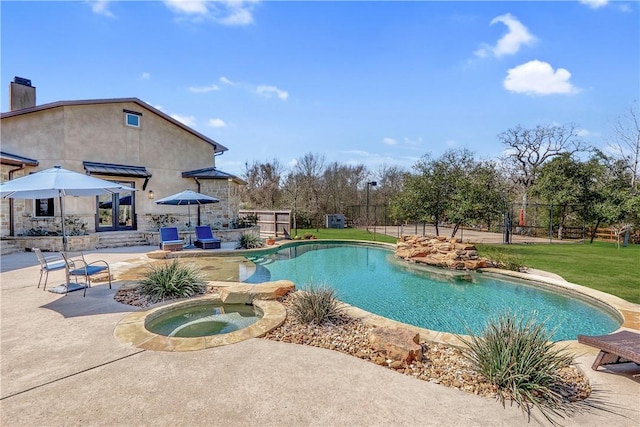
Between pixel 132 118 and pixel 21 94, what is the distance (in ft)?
15.8

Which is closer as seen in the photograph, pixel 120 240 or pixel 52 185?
pixel 52 185

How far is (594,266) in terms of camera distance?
11.1 m

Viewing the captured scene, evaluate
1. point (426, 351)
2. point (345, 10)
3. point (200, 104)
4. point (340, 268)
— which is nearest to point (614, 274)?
point (340, 268)

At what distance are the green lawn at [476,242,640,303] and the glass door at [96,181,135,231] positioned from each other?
17754 millimetres

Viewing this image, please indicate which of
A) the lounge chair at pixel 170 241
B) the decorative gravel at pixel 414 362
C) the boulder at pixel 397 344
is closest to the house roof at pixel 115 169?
the lounge chair at pixel 170 241

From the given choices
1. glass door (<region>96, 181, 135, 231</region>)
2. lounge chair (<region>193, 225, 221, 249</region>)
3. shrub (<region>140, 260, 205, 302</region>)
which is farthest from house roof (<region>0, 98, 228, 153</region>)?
shrub (<region>140, 260, 205, 302</region>)

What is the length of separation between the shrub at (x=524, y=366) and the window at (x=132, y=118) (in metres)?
18.0

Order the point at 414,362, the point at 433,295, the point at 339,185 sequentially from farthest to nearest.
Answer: the point at 339,185
the point at 433,295
the point at 414,362

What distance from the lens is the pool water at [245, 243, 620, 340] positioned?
632 centimetres

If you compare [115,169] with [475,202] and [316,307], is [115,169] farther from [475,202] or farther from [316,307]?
[475,202]

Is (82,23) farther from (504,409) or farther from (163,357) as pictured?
(504,409)

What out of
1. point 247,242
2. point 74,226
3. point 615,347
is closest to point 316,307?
point 615,347

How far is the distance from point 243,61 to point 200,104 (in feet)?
13.6

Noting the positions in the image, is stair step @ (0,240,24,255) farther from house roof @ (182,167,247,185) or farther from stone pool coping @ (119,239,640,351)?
house roof @ (182,167,247,185)
